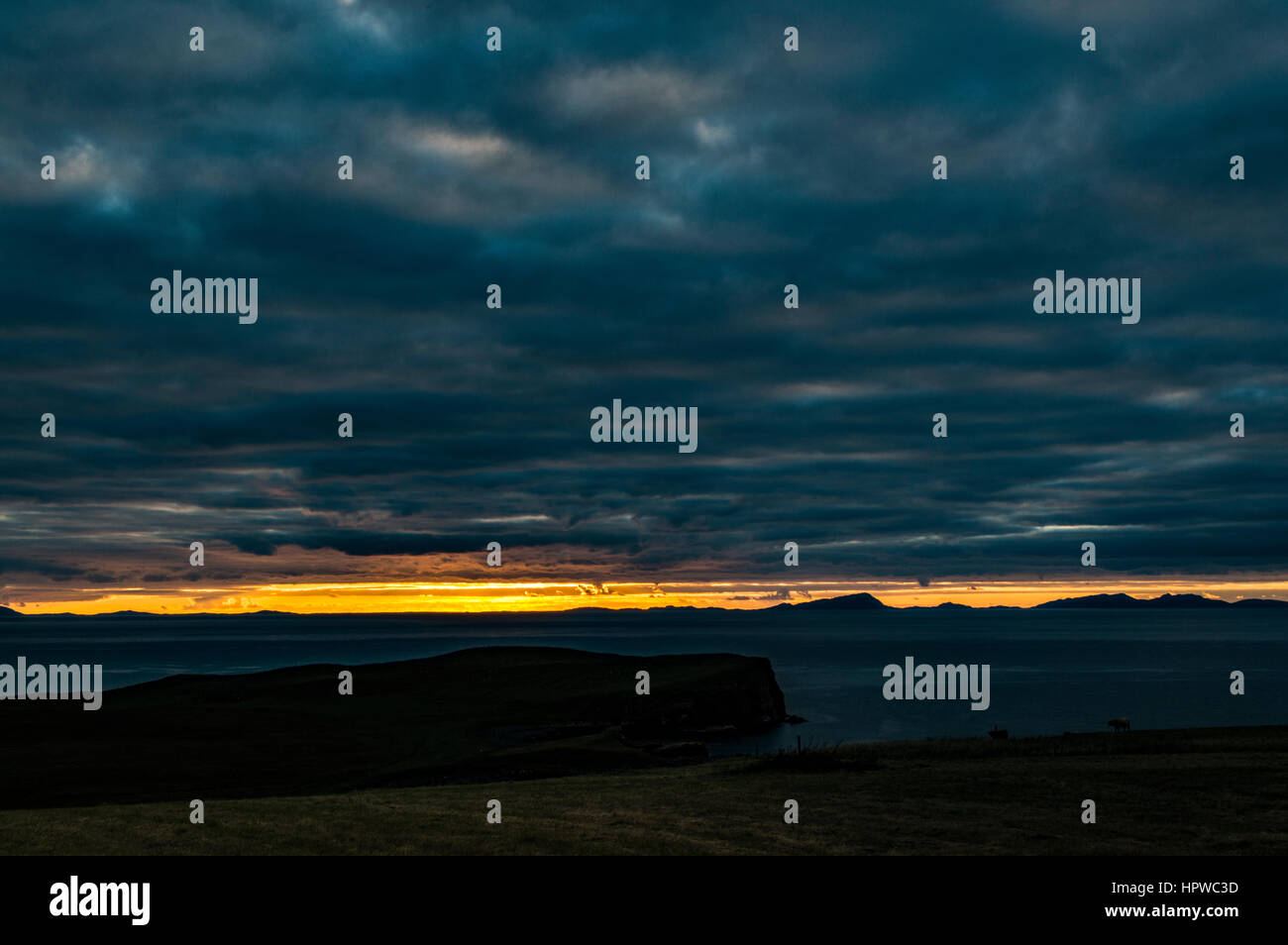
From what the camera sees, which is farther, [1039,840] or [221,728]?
[221,728]

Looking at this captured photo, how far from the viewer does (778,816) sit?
27.7 meters

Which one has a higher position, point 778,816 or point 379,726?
point 778,816

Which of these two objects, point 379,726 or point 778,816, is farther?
point 379,726

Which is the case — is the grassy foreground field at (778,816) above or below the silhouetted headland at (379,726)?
above

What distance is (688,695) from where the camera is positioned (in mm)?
104625

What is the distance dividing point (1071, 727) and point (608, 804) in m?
87.5

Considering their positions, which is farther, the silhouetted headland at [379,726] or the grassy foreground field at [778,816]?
the silhouetted headland at [379,726]

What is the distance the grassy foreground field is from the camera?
2220cm

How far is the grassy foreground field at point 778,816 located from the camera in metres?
22.2
